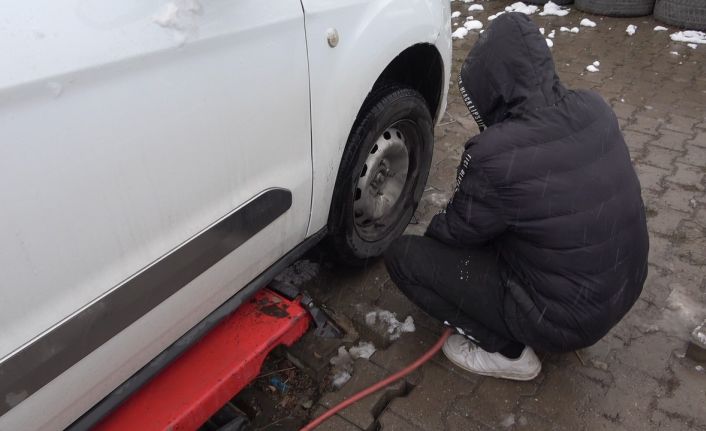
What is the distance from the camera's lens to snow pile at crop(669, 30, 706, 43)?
5324 mm

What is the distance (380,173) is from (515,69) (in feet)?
2.98

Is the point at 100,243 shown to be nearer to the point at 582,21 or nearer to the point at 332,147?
the point at 332,147

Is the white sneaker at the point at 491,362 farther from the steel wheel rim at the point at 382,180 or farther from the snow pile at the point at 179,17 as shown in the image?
the snow pile at the point at 179,17

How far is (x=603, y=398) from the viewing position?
7.06 ft

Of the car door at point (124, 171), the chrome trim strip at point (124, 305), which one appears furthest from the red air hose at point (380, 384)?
the chrome trim strip at point (124, 305)

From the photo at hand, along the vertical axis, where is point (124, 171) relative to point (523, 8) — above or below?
above

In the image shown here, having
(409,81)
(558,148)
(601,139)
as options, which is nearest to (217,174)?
(558,148)

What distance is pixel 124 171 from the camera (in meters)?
1.38

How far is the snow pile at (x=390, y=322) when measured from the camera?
2.48 meters

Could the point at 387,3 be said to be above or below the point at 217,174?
above

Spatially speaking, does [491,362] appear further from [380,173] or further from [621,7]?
[621,7]

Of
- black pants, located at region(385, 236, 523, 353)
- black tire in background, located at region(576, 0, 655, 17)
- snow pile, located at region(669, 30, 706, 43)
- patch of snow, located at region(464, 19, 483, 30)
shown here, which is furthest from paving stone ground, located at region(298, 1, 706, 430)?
black tire in background, located at region(576, 0, 655, 17)

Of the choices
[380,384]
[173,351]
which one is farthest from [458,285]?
[173,351]

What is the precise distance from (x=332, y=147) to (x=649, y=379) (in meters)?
1.45
